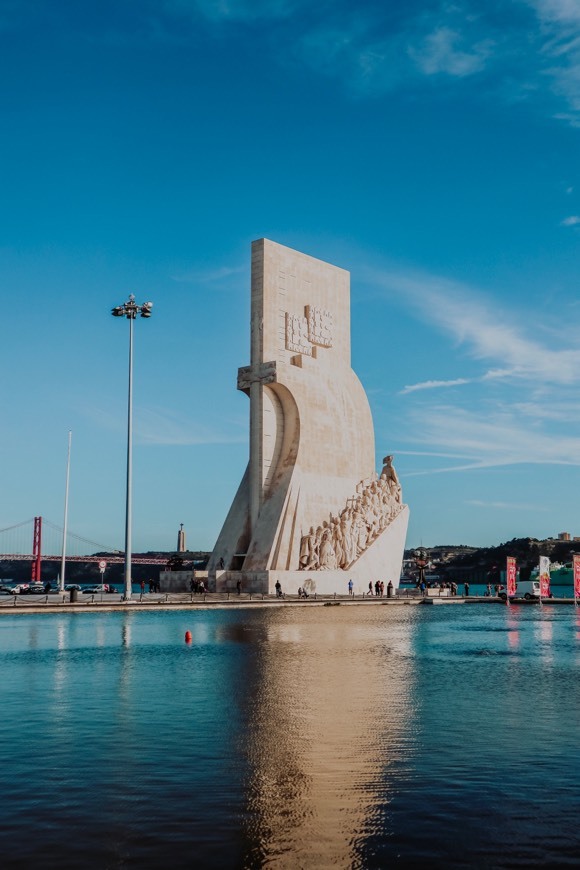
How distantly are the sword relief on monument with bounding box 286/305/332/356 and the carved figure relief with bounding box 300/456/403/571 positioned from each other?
6243 millimetres

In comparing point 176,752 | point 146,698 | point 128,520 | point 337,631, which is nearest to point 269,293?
point 128,520

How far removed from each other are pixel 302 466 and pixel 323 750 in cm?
2854

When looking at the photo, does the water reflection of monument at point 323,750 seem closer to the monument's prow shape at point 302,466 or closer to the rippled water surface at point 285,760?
the rippled water surface at point 285,760

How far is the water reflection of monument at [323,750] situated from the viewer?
4379 mm

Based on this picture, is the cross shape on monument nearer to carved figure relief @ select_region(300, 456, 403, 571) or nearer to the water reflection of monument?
carved figure relief @ select_region(300, 456, 403, 571)

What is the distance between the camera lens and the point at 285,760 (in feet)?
19.9

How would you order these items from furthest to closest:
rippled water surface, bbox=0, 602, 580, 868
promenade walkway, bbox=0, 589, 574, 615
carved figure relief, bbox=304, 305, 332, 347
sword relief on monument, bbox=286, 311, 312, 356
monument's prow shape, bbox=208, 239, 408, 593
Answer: carved figure relief, bbox=304, 305, 332, 347 < sword relief on monument, bbox=286, 311, 312, 356 < monument's prow shape, bbox=208, 239, 408, 593 < promenade walkway, bbox=0, 589, 574, 615 < rippled water surface, bbox=0, 602, 580, 868

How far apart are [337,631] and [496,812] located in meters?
13.2

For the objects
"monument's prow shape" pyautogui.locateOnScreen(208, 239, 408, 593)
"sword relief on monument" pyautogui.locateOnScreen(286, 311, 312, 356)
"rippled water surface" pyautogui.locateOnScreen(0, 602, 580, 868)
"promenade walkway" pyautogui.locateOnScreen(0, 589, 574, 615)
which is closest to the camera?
"rippled water surface" pyautogui.locateOnScreen(0, 602, 580, 868)

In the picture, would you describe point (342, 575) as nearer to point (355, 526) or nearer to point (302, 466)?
point (355, 526)

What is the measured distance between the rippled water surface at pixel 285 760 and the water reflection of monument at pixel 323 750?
0.07 feet

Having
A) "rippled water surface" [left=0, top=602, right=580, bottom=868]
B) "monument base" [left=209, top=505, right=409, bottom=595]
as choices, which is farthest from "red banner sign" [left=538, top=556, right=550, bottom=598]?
"rippled water surface" [left=0, top=602, right=580, bottom=868]

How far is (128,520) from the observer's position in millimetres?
25484

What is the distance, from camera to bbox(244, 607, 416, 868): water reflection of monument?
14.4ft
